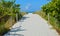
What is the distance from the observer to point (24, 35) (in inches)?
576

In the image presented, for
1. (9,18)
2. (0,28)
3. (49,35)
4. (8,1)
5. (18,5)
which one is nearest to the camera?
(49,35)

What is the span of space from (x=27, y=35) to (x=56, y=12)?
9.09 ft

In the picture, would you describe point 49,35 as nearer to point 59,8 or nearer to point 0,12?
point 59,8

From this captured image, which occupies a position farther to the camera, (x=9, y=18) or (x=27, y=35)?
(x=9, y=18)

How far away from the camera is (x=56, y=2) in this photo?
14.6 metres

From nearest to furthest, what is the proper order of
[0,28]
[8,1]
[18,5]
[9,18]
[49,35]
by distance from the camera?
1. [49,35]
2. [0,28]
3. [9,18]
4. [8,1]
5. [18,5]

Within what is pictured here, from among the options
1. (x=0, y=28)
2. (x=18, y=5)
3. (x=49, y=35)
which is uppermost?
(x=18, y=5)

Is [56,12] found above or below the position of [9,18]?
below

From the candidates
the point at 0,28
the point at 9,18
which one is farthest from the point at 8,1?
the point at 0,28

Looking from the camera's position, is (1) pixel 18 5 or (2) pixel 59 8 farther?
(1) pixel 18 5

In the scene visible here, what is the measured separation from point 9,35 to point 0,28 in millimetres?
1547

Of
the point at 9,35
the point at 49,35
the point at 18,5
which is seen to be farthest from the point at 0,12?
the point at 18,5

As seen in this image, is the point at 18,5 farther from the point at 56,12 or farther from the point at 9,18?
the point at 56,12

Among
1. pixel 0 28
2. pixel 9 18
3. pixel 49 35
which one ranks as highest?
pixel 9 18
